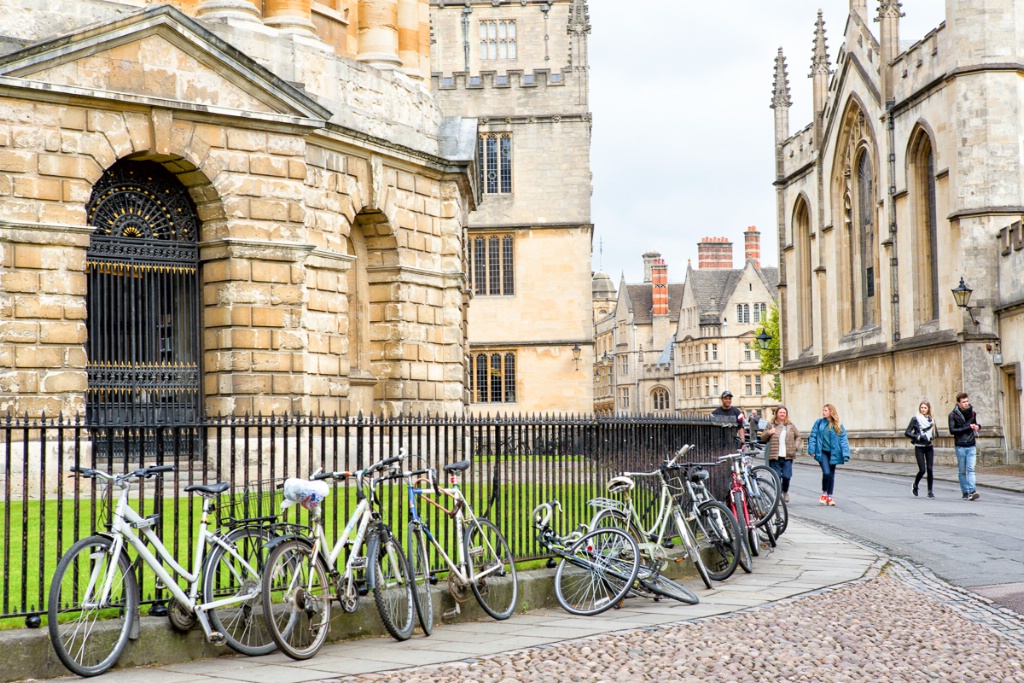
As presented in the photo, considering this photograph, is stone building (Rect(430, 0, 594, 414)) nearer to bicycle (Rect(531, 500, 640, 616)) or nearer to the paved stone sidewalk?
the paved stone sidewalk

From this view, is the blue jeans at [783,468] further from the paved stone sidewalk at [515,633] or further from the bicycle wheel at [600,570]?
the bicycle wheel at [600,570]

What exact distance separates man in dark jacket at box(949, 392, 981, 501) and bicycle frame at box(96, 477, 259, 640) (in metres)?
14.8

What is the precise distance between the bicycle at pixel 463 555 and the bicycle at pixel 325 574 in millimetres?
248

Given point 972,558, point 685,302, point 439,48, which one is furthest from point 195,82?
point 685,302

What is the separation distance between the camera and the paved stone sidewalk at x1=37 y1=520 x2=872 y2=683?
7.36 meters

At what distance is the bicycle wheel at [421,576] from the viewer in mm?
8680

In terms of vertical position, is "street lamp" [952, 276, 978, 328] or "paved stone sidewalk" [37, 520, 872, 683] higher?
"street lamp" [952, 276, 978, 328]

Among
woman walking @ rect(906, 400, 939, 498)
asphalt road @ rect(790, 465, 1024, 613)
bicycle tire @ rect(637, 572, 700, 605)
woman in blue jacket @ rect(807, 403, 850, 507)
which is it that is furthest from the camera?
woman walking @ rect(906, 400, 939, 498)

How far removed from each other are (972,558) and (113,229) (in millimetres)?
10782

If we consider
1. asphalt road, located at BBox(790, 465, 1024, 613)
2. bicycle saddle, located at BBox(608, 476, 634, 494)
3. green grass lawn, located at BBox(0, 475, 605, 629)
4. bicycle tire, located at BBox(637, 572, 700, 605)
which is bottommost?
asphalt road, located at BBox(790, 465, 1024, 613)

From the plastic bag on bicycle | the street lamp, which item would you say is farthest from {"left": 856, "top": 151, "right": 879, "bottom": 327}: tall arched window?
the plastic bag on bicycle

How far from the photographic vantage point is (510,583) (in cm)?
962

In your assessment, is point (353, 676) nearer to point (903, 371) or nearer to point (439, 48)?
point (903, 371)

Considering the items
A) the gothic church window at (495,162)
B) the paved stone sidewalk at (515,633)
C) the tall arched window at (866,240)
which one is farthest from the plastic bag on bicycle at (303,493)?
the tall arched window at (866,240)
